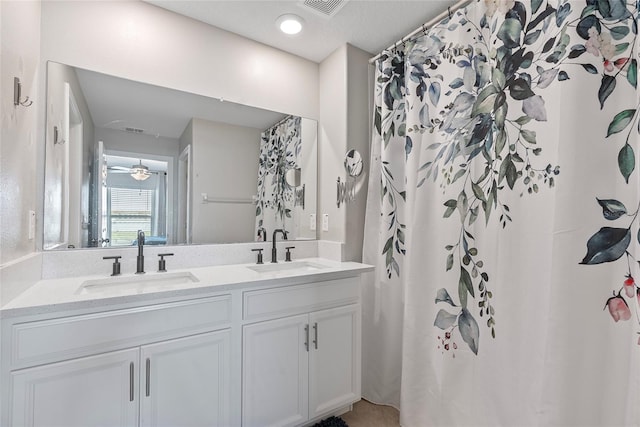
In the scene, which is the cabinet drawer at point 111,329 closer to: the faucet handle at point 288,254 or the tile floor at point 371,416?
the faucet handle at point 288,254

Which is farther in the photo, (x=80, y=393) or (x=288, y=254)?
(x=288, y=254)

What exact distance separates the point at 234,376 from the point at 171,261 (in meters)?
0.75

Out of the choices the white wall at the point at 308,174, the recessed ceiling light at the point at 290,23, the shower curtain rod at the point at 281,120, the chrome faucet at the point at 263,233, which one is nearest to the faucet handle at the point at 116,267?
the chrome faucet at the point at 263,233

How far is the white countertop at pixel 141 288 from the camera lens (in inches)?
42.3

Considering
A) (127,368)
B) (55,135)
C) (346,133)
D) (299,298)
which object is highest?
(346,133)

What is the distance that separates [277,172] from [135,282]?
113cm

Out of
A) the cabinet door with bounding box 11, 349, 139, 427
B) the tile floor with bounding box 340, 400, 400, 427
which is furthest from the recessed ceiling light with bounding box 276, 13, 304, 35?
the tile floor with bounding box 340, 400, 400, 427

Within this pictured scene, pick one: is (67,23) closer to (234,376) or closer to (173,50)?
(173,50)

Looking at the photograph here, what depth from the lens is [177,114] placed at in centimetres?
187

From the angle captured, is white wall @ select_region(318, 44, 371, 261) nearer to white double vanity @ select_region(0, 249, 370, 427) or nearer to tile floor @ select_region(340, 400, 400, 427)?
white double vanity @ select_region(0, 249, 370, 427)

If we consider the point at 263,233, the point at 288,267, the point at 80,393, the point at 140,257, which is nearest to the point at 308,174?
the point at 263,233

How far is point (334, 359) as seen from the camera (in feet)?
5.78

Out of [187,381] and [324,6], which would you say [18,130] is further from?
[324,6]

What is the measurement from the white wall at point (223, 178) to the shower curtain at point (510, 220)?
2.96 ft
